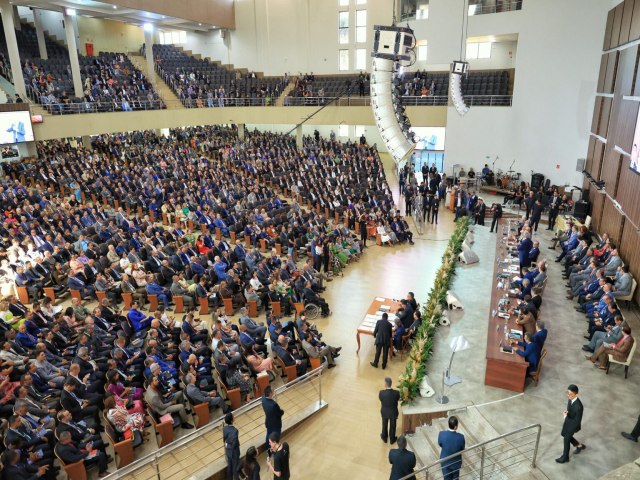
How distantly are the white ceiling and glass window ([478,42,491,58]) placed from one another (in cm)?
1850

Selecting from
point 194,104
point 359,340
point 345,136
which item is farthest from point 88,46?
point 359,340

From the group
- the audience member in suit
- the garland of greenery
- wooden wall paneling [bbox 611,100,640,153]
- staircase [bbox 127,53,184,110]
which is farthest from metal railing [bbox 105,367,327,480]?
staircase [bbox 127,53,184,110]

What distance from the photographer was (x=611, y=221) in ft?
42.1

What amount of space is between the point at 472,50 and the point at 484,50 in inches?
25.1

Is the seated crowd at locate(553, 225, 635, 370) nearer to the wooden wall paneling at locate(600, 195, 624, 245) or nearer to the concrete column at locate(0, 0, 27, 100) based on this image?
the wooden wall paneling at locate(600, 195, 624, 245)

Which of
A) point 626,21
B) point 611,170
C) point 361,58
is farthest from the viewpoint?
point 361,58

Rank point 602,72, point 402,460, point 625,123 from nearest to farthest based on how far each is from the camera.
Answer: point 402,460, point 625,123, point 602,72

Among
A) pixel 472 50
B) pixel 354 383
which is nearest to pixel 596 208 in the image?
pixel 354 383

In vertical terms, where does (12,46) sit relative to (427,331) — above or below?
above

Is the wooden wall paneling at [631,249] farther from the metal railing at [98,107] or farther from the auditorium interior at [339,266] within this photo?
the metal railing at [98,107]

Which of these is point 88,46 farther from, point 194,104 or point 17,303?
point 17,303

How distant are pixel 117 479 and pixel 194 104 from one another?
26591mm

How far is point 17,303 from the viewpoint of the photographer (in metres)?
9.83

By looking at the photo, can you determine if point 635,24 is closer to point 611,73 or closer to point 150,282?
point 611,73
